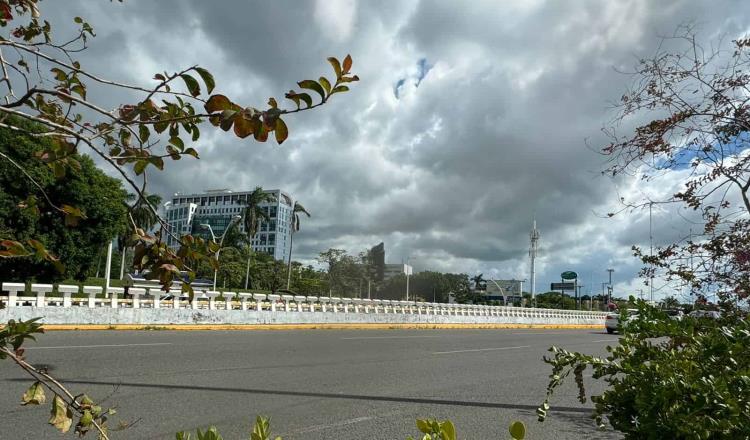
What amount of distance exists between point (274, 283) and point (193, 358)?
60113mm

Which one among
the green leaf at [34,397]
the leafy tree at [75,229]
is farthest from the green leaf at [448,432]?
the leafy tree at [75,229]

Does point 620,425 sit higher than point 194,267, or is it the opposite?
point 194,267

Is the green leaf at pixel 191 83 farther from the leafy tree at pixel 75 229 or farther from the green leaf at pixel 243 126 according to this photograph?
the leafy tree at pixel 75 229

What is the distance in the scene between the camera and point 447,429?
1.50 meters

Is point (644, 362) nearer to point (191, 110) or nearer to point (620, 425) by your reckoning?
point (620, 425)

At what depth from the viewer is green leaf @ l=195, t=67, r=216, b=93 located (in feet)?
5.30

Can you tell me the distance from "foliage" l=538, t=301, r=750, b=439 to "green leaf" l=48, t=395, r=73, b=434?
6.58 ft

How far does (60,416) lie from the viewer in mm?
1609

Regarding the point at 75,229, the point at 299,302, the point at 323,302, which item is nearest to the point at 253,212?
the point at 75,229

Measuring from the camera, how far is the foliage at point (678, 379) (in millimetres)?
2225

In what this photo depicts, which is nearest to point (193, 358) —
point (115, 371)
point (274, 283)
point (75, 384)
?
point (115, 371)

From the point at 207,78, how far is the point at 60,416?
104cm

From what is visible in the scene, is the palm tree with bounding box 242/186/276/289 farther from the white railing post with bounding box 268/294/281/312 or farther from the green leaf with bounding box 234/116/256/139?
the green leaf with bounding box 234/116/256/139

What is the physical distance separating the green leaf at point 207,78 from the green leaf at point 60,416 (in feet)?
3.23
